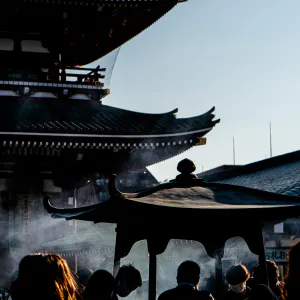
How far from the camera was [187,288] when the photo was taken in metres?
3.47

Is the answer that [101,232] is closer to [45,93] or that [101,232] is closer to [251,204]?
[45,93]

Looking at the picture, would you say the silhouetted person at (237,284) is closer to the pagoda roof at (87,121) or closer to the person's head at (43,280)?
the person's head at (43,280)

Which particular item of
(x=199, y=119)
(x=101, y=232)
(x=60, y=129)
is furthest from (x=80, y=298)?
(x=101, y=232)

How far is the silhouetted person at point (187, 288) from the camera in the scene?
338 centimetres

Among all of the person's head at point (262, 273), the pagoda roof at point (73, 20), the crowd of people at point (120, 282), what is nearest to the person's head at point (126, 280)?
the crowd of people at point (120, 282)

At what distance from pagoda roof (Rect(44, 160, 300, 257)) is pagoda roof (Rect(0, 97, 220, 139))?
5.28 m

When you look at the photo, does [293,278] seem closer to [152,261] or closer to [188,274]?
[188,274]

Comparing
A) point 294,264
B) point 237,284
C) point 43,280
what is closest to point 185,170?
point 237,284

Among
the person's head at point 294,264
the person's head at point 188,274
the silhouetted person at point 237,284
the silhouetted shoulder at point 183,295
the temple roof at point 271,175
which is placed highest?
the temple roof at point 271,175

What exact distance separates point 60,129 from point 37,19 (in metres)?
2.56

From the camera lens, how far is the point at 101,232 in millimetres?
12414

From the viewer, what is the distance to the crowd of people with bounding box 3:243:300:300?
91.2 inches

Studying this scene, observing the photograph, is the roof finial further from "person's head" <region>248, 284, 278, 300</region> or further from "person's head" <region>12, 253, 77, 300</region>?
"person's head" <region>12, 253, 77, 300</region>

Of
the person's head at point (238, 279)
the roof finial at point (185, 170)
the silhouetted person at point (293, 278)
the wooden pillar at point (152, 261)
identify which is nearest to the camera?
the silhouetted person at point (293, 278)
